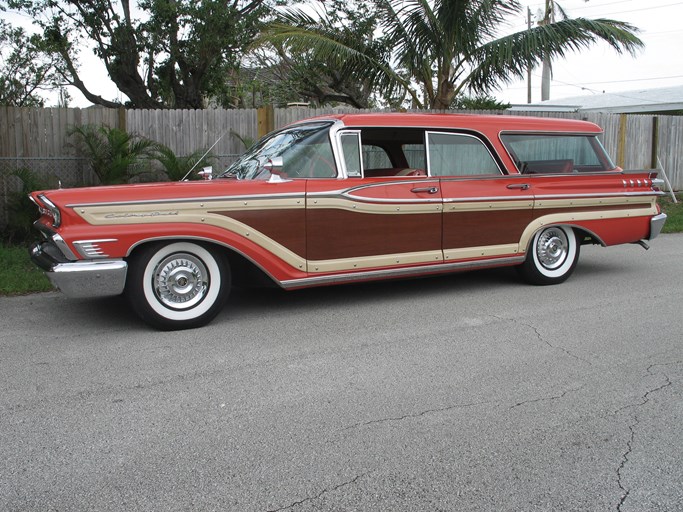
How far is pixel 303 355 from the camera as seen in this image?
16.0 ft

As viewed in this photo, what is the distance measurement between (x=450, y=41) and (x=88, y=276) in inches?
397

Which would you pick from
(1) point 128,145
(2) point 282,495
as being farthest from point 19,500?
(1) point 128,145

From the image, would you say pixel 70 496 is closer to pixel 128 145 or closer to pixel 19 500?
pixel 19 500

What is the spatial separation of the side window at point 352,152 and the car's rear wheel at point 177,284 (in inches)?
57.2

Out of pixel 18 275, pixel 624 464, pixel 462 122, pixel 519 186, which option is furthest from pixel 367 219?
pixel 18 275

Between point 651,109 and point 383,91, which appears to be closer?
point 383,91

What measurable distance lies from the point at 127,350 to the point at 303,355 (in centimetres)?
132

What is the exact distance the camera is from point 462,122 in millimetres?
6836

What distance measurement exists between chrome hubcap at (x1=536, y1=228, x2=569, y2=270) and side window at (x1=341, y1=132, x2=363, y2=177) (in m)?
2.33

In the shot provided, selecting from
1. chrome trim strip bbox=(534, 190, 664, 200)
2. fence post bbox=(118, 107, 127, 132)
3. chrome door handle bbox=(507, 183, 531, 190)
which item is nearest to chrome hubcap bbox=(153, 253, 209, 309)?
chrome door handle bbox=(507, 183, 531, 190)

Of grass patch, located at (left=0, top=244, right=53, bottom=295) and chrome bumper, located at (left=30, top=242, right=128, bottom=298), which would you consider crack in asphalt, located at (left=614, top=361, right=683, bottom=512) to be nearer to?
chrome bumper, located at (left=30, top=242, right=128, bottom=298)

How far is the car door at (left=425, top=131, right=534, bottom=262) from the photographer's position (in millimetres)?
6574

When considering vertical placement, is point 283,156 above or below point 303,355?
above

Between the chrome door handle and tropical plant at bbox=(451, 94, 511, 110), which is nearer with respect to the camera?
the chrome door handle
